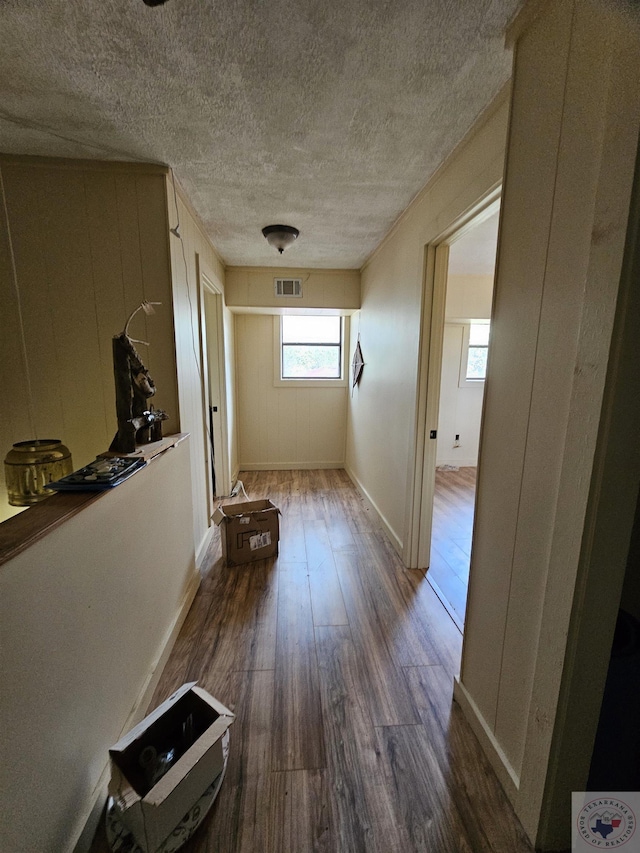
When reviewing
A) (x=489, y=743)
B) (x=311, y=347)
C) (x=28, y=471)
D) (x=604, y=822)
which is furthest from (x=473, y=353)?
(x=28, y=471)

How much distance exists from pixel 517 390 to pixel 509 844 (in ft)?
4.43

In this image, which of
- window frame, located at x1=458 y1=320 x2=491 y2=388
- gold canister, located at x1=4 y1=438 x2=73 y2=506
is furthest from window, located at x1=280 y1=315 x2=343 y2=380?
gold canister, located at x1=4 y1=438 x2=73 y2=506

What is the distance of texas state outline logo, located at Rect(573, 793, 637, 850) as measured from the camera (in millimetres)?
920

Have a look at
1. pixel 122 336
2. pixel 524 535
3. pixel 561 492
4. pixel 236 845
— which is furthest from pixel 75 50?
pixel 236 845

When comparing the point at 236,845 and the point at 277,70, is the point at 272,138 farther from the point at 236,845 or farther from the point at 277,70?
the point at 236,845

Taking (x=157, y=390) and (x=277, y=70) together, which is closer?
(x=277, y=70)

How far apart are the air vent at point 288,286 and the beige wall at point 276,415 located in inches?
29.3

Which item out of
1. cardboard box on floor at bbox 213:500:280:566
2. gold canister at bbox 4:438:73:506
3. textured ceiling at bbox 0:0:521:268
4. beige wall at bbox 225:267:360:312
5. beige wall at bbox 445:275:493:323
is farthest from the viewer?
beige wall at bbox 445:275:493:323

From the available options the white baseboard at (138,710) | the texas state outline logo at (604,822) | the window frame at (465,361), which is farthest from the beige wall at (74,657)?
the window frame at (465,361)

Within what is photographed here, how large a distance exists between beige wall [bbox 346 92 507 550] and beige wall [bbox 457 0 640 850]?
41 cm

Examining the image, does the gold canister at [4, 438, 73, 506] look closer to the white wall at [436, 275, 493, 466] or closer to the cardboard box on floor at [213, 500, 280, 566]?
the cardboard box on floor at [213, 500, 280, 566]

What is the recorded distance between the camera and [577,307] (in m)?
0.86

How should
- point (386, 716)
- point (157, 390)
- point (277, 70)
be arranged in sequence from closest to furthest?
point (277, 70), point (386, 716), point (157, 390)

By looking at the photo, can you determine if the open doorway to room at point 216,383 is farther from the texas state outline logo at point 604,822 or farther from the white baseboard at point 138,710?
the texas state outline logo at point 604,822
